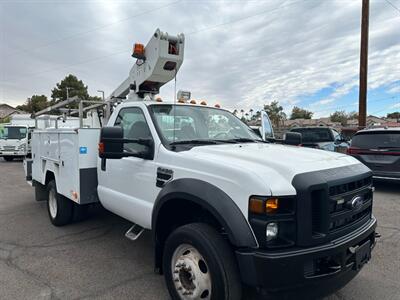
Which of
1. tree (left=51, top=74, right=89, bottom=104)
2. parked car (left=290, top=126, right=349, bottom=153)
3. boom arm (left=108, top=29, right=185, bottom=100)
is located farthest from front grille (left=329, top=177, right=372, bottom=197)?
tree (left=51, top=74, right=89, bottom=104)

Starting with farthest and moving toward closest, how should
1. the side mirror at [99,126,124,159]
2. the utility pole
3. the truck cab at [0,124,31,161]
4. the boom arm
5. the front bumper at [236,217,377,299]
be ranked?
the truck cab at [0,124,31,161], the utility pole, the boom arm, the side mirror at [99,126,124,159], the front bumper at [236,217,377,299]

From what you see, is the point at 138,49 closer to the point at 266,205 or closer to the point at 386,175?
Result: the point at 266,205

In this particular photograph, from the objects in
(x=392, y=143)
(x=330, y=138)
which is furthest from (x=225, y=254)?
(x=330, y=138)

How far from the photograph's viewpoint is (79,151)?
4.56 metres

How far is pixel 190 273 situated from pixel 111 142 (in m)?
1.36

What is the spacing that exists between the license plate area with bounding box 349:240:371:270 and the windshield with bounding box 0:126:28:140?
2039 cm

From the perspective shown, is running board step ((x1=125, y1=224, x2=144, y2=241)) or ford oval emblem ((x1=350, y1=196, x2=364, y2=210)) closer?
ford oval emblem ((x1=350, y1=196, x2=364, y2=210))

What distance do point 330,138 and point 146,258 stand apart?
31.6 ft

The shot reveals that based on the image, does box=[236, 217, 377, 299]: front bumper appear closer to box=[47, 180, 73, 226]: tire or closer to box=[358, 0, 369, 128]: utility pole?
box=[47, 180, 73, 226]: tire

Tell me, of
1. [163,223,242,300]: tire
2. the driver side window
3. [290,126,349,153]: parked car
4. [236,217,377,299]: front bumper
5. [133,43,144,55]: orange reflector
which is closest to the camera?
[236,217,377,299]: front bumper

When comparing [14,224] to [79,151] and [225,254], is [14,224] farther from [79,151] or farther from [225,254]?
[225,254]

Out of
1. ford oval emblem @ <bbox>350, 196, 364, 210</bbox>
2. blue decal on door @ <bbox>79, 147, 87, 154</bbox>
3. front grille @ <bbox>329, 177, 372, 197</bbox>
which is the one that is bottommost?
ford oval emblem @ <bbox>350, 196, 364, 210</bbox>

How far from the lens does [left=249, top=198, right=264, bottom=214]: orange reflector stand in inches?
93.7

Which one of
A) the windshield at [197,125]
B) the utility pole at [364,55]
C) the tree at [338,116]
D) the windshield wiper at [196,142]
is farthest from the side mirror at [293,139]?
the tree at [338,116]
